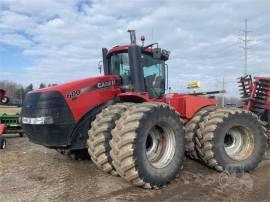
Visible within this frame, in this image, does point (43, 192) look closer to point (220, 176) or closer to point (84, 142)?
point (84, 142)

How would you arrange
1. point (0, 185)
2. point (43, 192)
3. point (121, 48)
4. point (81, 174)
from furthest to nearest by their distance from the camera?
point (121, 48)
point (81, 174)
point (0, 185)
point (43, 192)

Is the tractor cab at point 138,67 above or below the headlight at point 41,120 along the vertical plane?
above

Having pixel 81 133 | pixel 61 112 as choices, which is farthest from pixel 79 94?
pixel 81 133

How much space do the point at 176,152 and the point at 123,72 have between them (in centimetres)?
237

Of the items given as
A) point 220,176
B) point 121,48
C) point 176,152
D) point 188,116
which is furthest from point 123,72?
point 220,176

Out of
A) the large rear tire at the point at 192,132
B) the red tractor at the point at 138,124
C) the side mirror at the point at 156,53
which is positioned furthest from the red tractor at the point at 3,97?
the large rear tire at the point at 192,132

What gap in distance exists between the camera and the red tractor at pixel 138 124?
676cm

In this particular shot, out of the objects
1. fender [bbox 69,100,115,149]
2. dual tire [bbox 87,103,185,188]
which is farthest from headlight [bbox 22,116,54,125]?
dual tire [bbox 87,103,185,188]

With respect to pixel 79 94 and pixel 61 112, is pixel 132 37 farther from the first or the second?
pixel 61 112

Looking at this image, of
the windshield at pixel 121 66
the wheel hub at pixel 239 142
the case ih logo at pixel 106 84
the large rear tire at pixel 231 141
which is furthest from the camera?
the wheel hub at pixel 239 142

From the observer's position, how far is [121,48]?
344 inches

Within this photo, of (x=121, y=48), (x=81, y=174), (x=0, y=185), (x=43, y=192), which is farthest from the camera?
(x=121, y=48)

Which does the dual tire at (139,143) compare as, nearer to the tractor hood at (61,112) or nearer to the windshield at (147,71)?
the tractor hood at (61,112)

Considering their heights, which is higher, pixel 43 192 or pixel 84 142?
pixel 84 142
